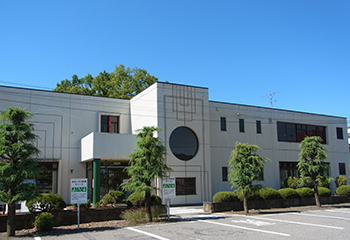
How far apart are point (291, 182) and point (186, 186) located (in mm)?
10186

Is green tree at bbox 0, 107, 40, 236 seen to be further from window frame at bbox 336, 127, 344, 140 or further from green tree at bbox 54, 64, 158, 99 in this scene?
window frame at bbox 336, 127, 344, 140

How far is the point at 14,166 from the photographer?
42.9 feet

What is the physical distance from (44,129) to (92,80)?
1749cm

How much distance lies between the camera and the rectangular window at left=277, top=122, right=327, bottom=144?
31.8m

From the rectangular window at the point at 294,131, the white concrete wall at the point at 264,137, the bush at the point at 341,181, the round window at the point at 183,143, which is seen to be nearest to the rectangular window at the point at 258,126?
the white concrete wall at the point at 264,137

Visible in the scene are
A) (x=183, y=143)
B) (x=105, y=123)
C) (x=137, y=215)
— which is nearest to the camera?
(x=137, y=215)

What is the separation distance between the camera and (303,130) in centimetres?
3319

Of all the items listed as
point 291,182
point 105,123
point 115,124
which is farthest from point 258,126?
point 105,123

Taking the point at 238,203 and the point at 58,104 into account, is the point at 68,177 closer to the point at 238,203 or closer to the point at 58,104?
the point at 58,104

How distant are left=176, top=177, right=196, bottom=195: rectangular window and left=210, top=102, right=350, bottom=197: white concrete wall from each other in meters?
2.73

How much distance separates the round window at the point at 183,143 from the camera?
24.7 meters

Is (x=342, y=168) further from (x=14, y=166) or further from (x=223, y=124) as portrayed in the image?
(x=14, y=166)

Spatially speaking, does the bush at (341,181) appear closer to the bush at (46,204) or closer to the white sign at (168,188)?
the white sign at (168,188)

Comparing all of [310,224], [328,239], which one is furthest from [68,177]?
[328,239]
